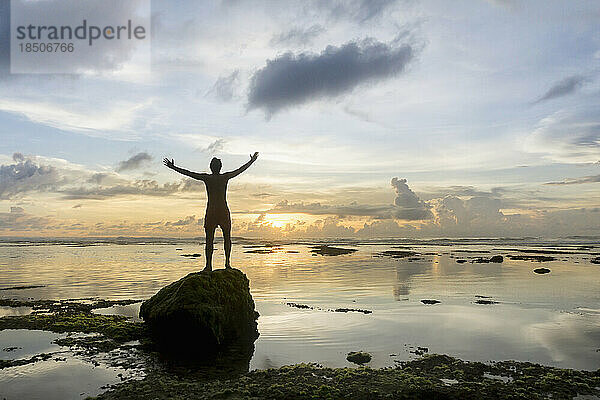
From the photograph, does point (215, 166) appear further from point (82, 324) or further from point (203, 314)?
point (82, 324)

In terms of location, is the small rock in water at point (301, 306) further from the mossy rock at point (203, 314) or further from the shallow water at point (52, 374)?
the shallow water at point (52, 374)

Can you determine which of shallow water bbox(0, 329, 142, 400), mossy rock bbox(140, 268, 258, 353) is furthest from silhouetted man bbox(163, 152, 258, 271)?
shallow water bbox(0, 329, 142, 400)

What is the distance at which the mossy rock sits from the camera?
535 inches

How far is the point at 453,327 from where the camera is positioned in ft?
52.2

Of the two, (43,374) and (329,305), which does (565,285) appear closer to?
(329,305)

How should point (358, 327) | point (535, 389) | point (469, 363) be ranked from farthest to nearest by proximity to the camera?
point (358, 327)
point (469, 363)
point (535, 389)

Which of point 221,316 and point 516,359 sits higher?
point 221,316

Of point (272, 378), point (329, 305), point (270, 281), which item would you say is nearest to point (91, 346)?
point (272, 378)

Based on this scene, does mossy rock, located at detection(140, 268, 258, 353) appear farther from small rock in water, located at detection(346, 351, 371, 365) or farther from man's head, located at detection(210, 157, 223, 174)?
man's head, located at detection(210, 157, 223, 174)

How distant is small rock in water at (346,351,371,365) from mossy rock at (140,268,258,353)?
370 cm

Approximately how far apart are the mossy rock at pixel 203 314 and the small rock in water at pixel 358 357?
12.1ft

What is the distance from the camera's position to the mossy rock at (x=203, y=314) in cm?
1359

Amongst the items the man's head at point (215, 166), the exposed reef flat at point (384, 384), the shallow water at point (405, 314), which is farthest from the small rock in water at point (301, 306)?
the exposed reef flat at point (384, 384)

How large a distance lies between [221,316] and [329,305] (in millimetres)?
7404
